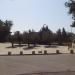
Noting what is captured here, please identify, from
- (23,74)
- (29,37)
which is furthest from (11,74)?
(29,37)

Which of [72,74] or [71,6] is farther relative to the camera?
[71,6]

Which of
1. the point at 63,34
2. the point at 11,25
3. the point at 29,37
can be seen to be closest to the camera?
the point at 29,37

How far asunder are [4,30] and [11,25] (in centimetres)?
1725

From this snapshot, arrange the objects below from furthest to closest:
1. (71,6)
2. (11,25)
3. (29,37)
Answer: (11,25) < (29,37) < (71,6)

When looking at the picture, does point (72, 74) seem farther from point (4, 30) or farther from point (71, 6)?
point (4, 30)

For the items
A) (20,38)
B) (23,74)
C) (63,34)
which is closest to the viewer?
(23,74)

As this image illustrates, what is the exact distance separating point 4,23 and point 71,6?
120 meters

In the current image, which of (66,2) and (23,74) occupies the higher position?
(66,2)

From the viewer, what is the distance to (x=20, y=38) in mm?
114312

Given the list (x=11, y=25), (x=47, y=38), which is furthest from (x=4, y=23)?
(x=47, y=38)

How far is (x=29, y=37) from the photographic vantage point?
350ft

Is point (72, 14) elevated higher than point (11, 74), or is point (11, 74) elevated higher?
point (72, 14)

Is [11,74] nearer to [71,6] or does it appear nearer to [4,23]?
[71,6]

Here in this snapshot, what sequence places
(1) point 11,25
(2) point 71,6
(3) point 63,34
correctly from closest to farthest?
(2) point 71,6 → (3) point 63,34 → (1) point 11,25
